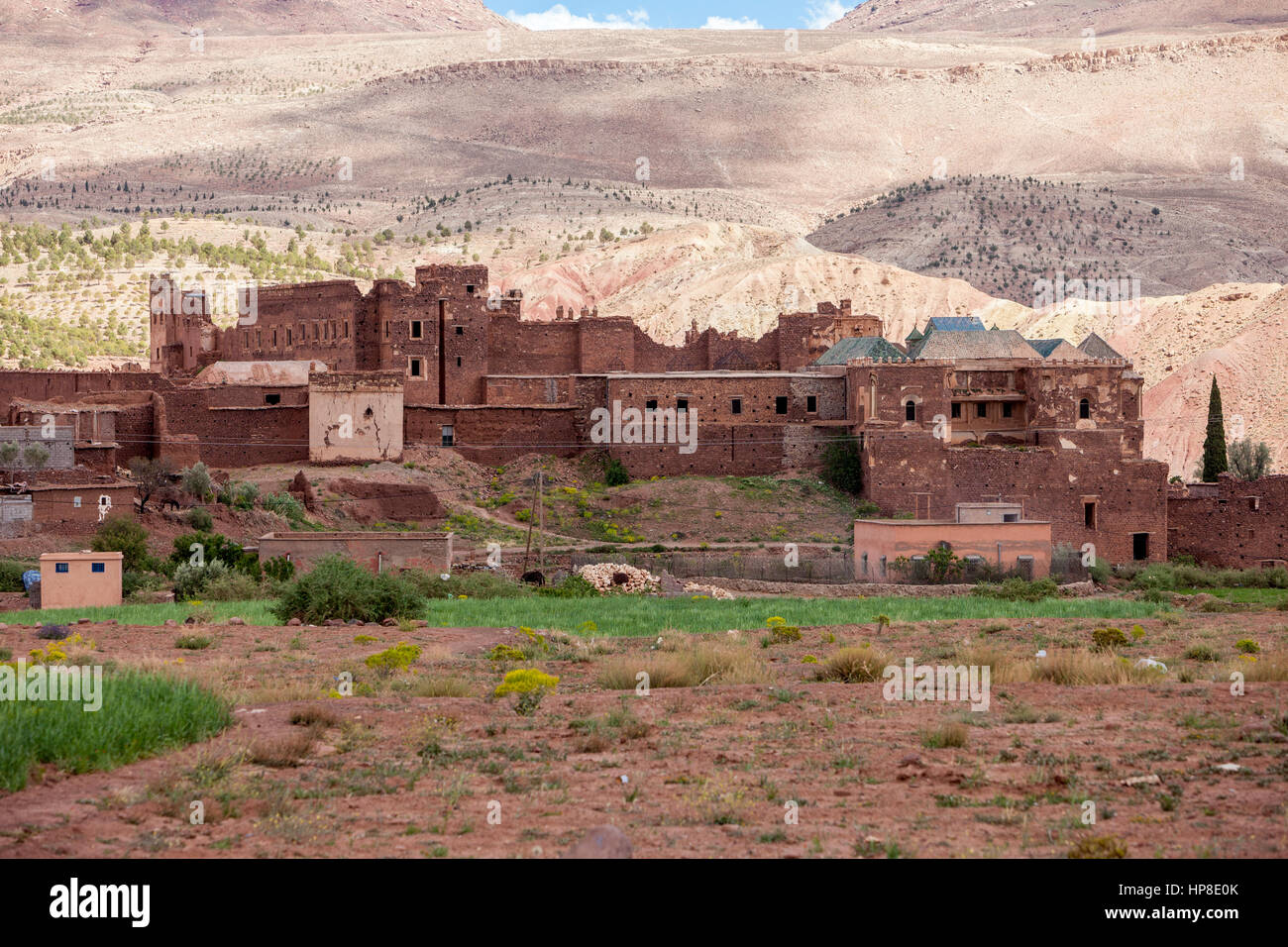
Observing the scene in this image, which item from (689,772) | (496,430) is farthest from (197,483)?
(689,772)

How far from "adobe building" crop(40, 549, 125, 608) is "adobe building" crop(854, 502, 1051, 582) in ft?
65.2

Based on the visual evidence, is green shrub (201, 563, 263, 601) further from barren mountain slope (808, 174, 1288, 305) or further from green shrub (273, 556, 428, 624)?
barren mountain slope (808, 174, 1288, 305)

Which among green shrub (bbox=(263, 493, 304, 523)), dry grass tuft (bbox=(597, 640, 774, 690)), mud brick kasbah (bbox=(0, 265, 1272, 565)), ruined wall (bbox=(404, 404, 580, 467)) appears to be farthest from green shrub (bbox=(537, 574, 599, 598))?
ruined wall (bbox=(404, 404, 580, 467))

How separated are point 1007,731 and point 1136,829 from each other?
4.27 meters

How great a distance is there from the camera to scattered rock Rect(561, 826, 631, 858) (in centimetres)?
1076

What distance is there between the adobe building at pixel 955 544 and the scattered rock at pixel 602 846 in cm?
3171

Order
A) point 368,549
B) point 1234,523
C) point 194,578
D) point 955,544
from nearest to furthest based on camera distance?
point 194,578
point 368,549
point 955,544
point 1234,523

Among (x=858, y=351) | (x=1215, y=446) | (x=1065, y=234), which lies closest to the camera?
(x=858, y=351)

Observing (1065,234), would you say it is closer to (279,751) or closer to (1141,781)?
(1141,781)

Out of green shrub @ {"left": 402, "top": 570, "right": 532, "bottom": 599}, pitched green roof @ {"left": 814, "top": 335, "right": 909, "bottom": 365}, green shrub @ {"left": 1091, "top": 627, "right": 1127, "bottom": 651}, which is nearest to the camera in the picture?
green shrub @ {"left": 1091, "top": 627, "right": 1127, "bottom": 651}

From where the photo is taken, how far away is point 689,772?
14438 mm

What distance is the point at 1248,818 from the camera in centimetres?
1239

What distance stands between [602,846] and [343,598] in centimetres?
2002
